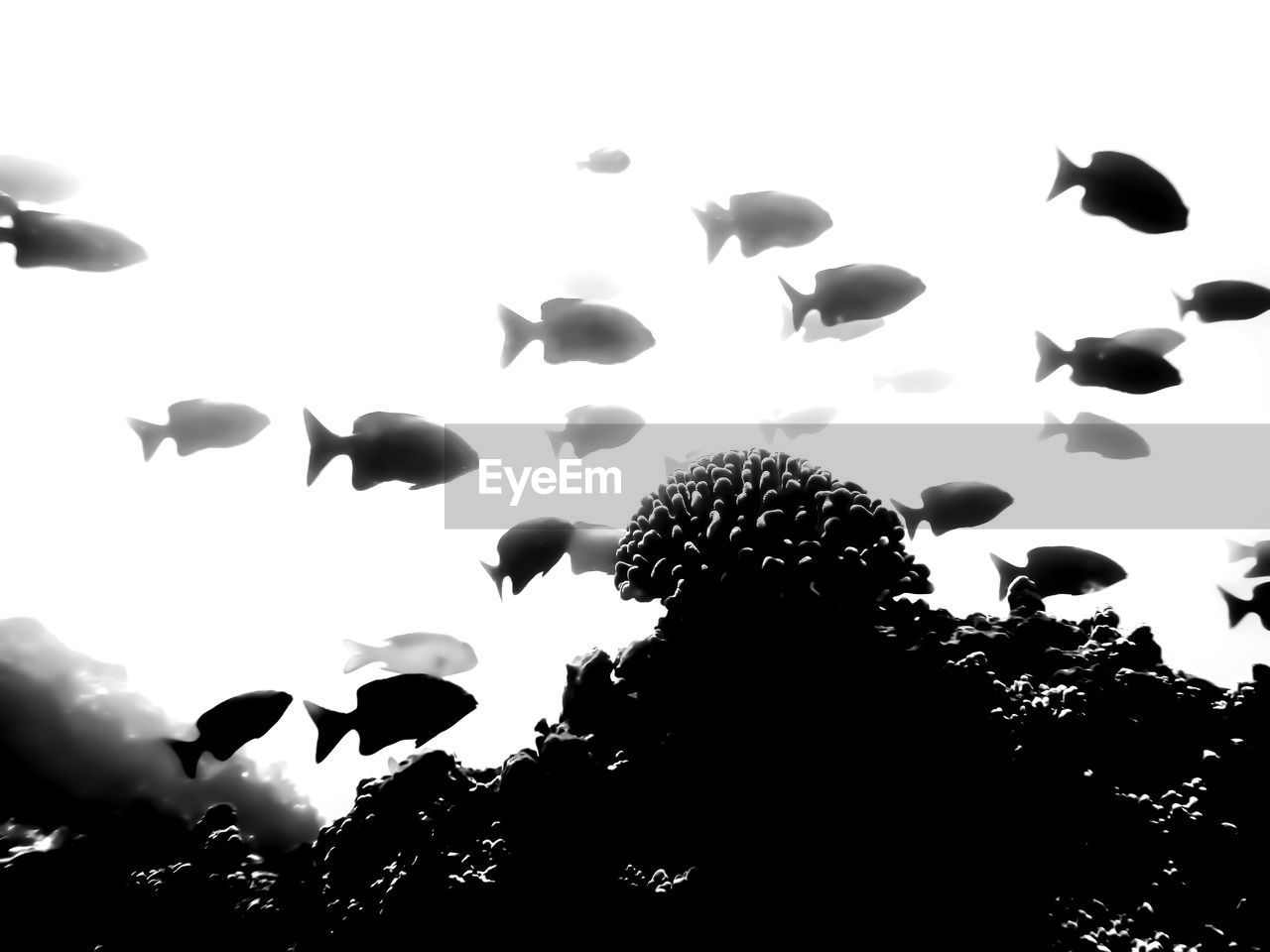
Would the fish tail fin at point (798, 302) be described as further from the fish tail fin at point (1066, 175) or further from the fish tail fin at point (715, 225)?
the fish tail fin at point (1066, 175)

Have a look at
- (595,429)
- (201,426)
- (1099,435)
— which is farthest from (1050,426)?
(201,426)

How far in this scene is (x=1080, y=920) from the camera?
229 cm

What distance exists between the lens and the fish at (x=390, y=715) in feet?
10.2

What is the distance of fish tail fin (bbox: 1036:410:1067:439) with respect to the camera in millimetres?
5059

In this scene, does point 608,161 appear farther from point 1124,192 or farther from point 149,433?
point 149,433

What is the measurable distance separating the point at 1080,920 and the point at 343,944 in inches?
103

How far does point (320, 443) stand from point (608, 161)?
3519 mm

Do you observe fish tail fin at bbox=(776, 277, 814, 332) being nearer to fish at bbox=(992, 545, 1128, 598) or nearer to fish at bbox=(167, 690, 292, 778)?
fish at bbox=(992, 545, 1128, 598)

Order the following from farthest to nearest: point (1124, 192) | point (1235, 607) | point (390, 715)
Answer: point (1235, 607) < point (1124, 192) < point (390, 715)

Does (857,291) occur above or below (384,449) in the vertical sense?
above

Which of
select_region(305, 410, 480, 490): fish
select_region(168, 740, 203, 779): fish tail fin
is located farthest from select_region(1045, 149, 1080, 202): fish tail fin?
select_region(168, 740, 203, 779): fish tail fin

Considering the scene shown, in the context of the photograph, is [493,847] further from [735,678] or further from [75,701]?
[75,701]

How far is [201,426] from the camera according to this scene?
4824 mm

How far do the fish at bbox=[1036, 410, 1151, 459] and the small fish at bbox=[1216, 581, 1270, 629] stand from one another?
1154 mm
